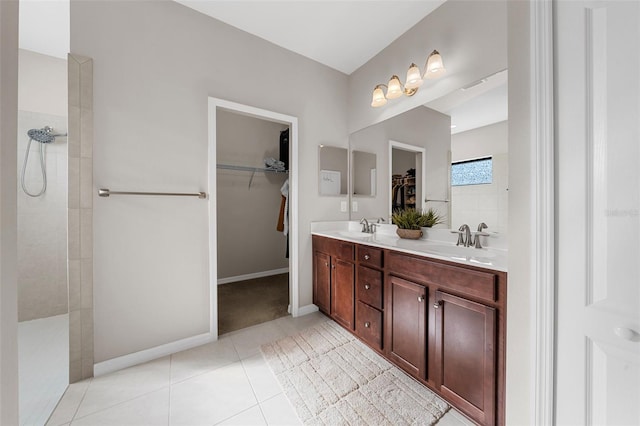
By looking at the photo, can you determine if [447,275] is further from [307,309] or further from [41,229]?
[41,229]

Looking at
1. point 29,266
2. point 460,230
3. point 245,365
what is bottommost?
point 245,365

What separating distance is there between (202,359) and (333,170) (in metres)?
2.06

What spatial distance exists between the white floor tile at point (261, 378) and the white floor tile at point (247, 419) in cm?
9

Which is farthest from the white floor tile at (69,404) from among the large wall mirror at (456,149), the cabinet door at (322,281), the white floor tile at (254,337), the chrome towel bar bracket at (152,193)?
the large wall mirror at (456,149)

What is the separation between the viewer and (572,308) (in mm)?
753

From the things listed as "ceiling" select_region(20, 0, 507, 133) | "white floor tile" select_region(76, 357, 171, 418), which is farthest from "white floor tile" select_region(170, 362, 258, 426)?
"ceiling" select_region(20, 0, 507, 133)

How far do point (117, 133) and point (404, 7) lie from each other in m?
2.31

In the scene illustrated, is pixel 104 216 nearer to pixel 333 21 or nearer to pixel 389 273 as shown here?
pixel 389 273

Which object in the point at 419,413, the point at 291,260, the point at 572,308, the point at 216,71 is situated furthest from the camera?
the point at 291,260

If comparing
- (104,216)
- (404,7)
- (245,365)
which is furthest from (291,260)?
(404,7)

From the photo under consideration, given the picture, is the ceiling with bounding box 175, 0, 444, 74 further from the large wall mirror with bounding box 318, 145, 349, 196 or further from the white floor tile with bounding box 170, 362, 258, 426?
the white floor tile with bounding box 170, 362, 258, 426

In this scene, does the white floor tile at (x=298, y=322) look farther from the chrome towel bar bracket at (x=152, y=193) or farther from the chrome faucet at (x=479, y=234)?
the chrome faucet at (x=479, y=234)

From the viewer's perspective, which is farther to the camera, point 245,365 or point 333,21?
point 333,21

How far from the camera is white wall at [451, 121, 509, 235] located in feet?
4.89
